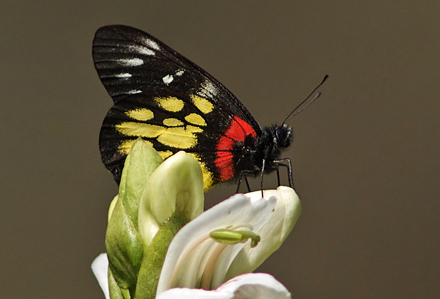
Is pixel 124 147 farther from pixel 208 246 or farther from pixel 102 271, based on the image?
pixel 208 246

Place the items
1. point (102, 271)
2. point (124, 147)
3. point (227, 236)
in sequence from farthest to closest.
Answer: point (124, 147) → point (102, 271) → point (227, 236)

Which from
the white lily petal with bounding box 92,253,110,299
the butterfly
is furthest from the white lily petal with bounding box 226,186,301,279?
the butterfly

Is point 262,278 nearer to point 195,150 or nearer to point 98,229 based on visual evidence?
point 195,150

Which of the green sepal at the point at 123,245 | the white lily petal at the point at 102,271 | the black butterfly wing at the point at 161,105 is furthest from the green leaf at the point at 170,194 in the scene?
the black butterfly wing at the point at 161,105

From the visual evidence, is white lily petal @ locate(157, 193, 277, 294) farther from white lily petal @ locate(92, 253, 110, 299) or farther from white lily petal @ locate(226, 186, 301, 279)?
white lily petal @ locate(92, 253, 110, 299)

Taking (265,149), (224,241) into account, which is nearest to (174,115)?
Result: (265,149)

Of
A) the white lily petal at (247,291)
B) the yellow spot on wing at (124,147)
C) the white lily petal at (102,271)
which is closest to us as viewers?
the white lily petal at (247,291)

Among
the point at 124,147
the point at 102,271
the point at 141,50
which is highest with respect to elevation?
the point at 141,50

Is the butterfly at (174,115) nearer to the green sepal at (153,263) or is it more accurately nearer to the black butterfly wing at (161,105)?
the black butterfly wing at (161,105)
